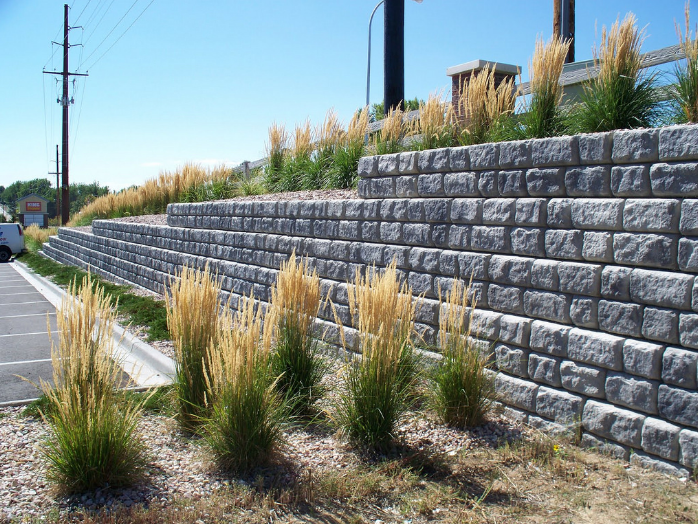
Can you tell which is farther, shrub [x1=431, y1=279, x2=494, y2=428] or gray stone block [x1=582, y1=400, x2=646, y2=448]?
shrub [x1=431, y1=279, x2=494, y2=428]

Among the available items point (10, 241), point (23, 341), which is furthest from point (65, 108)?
point (23, 341)

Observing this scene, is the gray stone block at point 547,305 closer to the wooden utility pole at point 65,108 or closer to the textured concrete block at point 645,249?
the textured concrete block at point 645,249

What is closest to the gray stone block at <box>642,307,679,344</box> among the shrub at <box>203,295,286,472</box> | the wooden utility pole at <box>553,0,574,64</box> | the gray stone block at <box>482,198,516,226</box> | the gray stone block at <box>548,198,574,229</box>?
the gray stone block at <box>548,198,574,229</box>

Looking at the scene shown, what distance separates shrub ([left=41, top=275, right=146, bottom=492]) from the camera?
11.6ft

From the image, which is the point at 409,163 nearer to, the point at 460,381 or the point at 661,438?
the point at 460,381

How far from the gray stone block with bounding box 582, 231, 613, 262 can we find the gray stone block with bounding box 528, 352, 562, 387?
2.78 ft

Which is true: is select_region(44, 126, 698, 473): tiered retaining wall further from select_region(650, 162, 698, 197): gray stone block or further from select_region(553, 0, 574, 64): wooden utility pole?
select_region(553, 0, 574, 64): wooden utility pole

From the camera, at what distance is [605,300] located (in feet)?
13.3

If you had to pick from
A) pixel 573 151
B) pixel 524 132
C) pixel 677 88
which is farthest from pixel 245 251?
pixel 677 88

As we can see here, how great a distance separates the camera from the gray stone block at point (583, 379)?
4.06 m

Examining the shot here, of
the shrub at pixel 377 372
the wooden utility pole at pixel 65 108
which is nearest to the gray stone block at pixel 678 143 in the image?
the shrub at pixel 377 372

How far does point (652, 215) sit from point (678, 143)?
19.0 inches

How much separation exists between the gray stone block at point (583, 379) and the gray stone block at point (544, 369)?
0.18 ft

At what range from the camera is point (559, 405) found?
14.2 ft
